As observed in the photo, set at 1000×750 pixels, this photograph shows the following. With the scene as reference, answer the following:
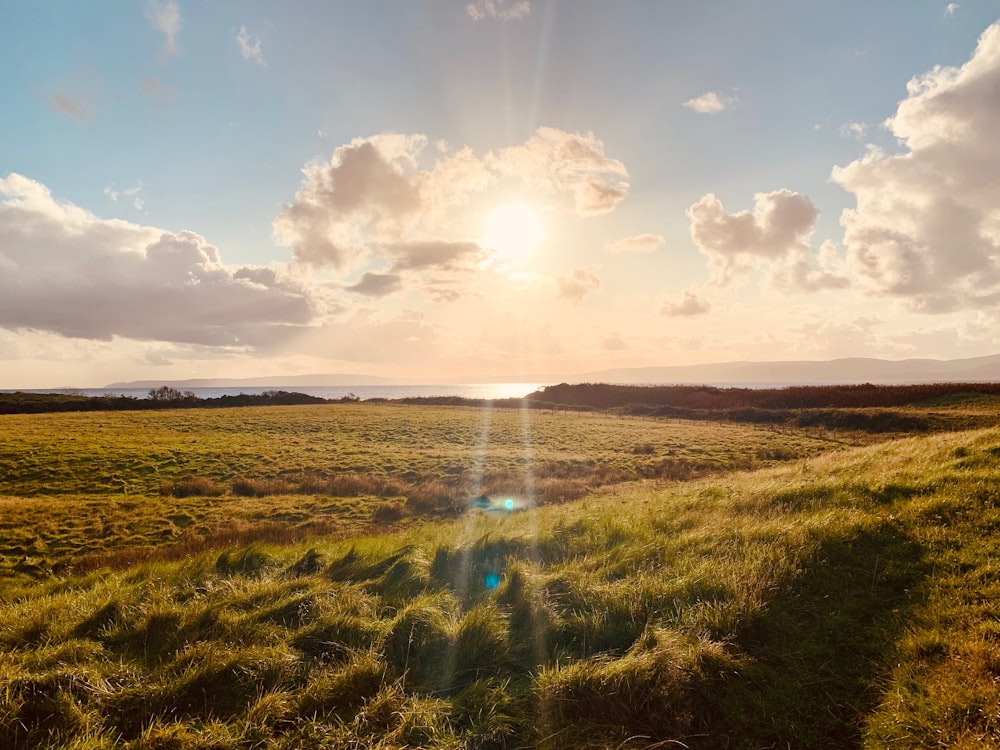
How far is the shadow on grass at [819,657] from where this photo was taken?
444cm

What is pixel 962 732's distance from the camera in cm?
395

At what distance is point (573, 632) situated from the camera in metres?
6.21

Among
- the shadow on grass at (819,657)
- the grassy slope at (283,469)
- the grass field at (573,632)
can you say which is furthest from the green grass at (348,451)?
the shadow on grass at (819,657)

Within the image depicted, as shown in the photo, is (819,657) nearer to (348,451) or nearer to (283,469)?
(283,469)

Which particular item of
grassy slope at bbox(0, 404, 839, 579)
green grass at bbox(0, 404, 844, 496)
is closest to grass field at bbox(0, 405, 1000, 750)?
grassy slope at bbox(0, 404, 839, 579)

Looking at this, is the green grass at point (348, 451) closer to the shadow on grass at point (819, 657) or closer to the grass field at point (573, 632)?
the grass field at point (573, 632)

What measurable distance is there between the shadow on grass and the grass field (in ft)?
0.08

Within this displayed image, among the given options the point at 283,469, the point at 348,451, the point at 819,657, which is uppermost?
the point at 819,657

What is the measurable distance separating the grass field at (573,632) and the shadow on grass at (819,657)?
0.02 metres

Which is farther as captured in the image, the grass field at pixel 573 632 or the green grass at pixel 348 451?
the green grass at pixel 348 451

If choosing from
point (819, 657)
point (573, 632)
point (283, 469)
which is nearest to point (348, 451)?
point (283, 469)

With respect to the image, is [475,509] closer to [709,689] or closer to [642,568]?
[642,568]

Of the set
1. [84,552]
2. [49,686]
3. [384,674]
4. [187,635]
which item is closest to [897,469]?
[384,674]

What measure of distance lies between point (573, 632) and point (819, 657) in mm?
2826
